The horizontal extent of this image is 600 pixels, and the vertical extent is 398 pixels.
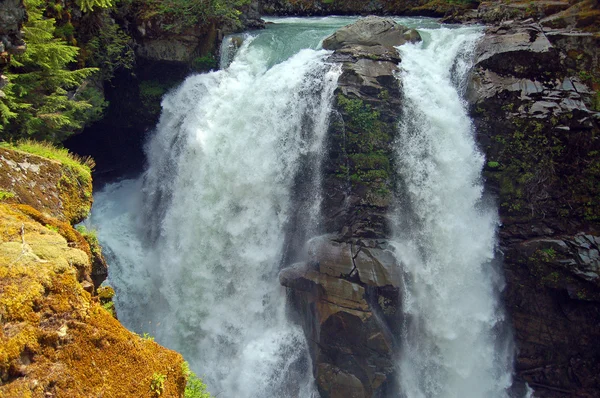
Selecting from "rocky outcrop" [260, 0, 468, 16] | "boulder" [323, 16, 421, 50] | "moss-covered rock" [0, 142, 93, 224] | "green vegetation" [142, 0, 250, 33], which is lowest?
"moss-covered rock" [0, 142, 93, 224]

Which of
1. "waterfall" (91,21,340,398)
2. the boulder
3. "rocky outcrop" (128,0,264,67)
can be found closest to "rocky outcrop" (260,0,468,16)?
the boulder

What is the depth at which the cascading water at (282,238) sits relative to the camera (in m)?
12.1

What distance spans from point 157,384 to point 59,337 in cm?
113

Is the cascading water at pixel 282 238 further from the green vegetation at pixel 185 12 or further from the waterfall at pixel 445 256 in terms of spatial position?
the green vegetation at pixel 185 12

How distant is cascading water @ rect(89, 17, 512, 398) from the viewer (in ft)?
39.8

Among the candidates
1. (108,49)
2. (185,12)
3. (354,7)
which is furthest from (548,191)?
(108,49)

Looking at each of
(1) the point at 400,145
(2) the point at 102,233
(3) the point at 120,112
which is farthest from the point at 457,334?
(3) the point at 120,112

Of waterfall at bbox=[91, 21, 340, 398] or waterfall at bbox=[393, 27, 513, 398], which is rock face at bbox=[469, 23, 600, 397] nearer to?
waterfall at bbox=[393, 27, 513, 398]

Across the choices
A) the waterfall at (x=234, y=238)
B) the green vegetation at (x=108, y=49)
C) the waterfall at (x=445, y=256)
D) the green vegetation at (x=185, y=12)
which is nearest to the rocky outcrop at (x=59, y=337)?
the waterfall at (x=234, y=238)

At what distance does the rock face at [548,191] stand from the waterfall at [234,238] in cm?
541

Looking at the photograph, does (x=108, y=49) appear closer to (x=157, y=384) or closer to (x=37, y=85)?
(x=37, y=85)

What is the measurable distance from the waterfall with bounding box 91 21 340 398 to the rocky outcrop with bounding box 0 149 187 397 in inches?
306

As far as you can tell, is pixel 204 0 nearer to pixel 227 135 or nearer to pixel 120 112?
pixel 120 112

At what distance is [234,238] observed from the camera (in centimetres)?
1298
